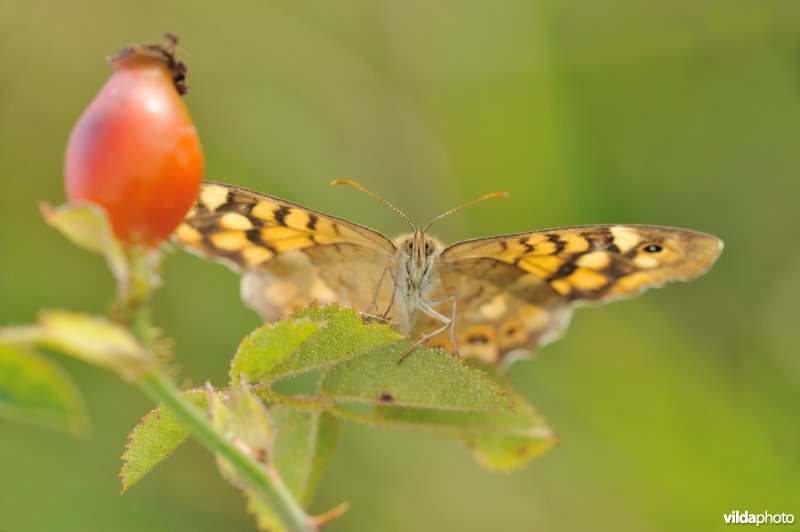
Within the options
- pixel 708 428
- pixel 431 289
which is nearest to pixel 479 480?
pixel 708 428

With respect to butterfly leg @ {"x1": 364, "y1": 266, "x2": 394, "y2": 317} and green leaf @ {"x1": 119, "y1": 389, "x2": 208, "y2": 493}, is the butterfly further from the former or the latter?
green leaf @ {"x1": 119, "y1": 389, "x2": 208, "y2": 493}

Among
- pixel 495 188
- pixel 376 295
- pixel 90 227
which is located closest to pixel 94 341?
pixel 90 227

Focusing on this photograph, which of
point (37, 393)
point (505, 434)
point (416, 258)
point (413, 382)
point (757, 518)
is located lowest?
point (37, 393)

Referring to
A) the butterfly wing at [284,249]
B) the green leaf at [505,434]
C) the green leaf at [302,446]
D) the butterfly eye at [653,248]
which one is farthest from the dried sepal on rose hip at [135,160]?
the butterfly eye at [653,248]

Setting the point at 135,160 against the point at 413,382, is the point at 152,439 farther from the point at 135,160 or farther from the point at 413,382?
the point at 135,160

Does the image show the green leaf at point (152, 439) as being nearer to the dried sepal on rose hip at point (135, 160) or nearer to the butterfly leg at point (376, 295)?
the dried sepal on rose hip at point (135, 160)

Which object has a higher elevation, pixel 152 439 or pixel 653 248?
pixel 653 248

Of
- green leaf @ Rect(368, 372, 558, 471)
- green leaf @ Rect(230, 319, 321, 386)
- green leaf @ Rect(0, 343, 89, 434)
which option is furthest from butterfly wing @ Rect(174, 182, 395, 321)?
green leaf @ Rect(0, 343, 89, 434)

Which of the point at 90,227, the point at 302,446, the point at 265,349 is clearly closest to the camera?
the point at 90,227
